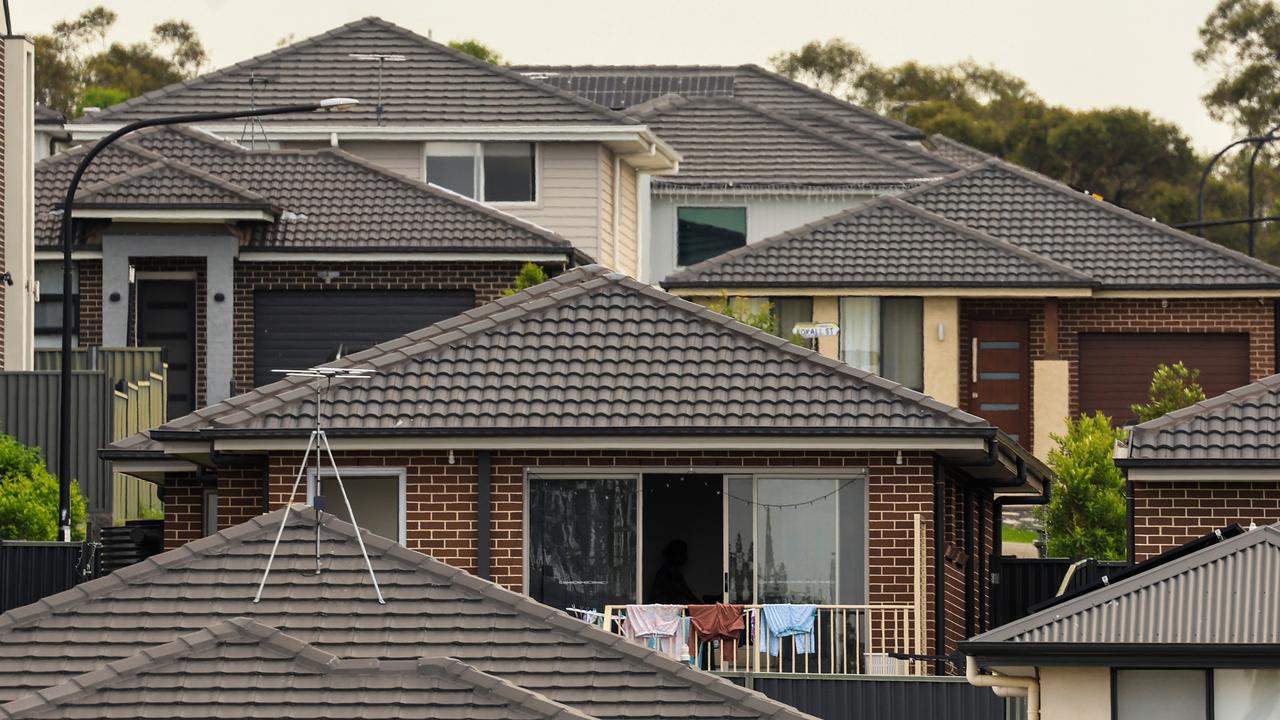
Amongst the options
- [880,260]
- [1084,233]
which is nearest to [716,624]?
[880,260]

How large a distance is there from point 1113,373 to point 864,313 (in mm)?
4063

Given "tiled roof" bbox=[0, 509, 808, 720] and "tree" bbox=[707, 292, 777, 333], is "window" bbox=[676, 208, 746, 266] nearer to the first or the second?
"tree" bbox=[707, 292, 777, 333]

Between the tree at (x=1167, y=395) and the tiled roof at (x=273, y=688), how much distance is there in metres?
19.8

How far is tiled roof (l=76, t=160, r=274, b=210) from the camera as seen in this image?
4281 cm

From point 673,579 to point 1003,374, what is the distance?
62.5 ft

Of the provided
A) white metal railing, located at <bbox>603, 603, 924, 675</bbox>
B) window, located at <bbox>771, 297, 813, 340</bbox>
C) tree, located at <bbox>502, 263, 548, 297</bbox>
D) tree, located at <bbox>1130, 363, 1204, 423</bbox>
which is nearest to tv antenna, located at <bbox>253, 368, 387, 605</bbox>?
white metal railing, located at <bbox>603, 603, 924, 675</bbox>

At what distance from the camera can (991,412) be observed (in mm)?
45875

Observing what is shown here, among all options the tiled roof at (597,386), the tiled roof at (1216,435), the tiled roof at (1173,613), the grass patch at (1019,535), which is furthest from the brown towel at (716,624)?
the grass patch at (1019,535)

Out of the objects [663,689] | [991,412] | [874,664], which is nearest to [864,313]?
[991,412]

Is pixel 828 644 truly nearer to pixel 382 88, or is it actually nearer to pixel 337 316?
pixel 337 316

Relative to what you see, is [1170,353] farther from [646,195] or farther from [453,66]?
[453,66]

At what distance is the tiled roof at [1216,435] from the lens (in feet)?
90.2

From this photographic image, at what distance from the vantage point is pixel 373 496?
27.7 meters

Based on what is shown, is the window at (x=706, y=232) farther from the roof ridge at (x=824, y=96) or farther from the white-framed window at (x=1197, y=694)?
the white-framed window at (x=1197, y=694)
